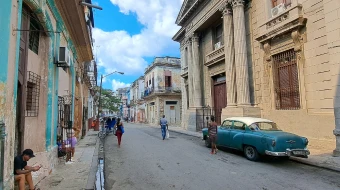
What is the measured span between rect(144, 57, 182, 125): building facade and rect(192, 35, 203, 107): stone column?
52.6 ft

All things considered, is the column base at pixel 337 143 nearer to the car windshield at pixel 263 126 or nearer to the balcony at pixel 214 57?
the car windshield at pixel 263 126

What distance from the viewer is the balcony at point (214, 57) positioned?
17369 mm

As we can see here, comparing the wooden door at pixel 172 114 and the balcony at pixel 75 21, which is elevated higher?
the balcony at pixel 75 21

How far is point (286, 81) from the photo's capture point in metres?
11.9

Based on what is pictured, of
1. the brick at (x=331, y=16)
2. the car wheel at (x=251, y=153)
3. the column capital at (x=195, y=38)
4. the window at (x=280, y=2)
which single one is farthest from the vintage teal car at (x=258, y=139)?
the column capital at (x=195, y=38)

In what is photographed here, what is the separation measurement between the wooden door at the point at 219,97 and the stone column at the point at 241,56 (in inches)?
157

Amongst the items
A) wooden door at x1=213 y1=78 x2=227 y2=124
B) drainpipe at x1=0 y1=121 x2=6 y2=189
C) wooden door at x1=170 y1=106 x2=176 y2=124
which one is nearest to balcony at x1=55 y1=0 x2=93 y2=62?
drainpipe at x1=0 y1=121 x2=6 y2=189

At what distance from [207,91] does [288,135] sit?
12761mm

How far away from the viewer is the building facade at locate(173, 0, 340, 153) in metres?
9.60

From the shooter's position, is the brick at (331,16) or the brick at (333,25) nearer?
the brick at (333,25)

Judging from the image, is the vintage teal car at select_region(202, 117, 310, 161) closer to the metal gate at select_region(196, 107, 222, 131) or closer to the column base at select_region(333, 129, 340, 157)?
the column base at select_region(333, 129, 340, 157)

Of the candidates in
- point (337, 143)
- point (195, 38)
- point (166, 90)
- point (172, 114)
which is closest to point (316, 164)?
point (337, 143)

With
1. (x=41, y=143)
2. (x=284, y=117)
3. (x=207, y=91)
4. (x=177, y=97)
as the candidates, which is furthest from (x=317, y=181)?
(x=177, y=97)

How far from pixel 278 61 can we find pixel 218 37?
7.57 m
